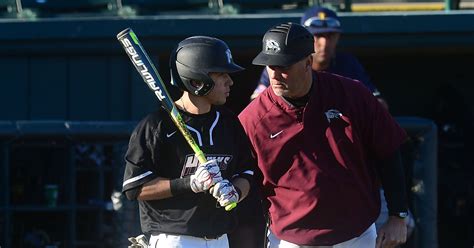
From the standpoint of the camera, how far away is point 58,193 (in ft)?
22.4

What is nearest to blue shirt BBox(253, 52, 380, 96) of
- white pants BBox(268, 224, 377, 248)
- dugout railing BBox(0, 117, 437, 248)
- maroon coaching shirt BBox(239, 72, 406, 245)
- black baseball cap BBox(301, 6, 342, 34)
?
black baseball cap BBox(301, 6, 342, 34)

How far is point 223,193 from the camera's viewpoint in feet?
12.9

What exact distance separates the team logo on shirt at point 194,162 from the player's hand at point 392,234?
77 cm

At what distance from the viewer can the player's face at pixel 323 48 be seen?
585 centimetres

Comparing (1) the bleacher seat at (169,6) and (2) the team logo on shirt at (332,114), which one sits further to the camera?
(1) the bleacher seat at (169,6)

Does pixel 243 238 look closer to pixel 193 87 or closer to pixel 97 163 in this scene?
pixel 97 163

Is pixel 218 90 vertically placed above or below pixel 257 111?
above

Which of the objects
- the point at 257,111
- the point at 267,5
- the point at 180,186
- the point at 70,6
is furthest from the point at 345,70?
the point at 70,6

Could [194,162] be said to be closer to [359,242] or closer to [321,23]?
[359,242]

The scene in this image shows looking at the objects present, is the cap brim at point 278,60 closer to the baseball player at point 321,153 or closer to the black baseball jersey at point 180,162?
the baseball player at point 321,153

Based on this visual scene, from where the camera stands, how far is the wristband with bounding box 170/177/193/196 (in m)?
4.00

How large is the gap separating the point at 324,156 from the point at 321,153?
0.02m

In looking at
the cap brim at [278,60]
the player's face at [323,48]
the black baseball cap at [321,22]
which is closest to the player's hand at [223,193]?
the cap brim at [278,60]

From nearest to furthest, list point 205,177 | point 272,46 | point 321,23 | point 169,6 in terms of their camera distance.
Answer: point 205,177 → point 272,46 → point 321,23 → point 169,6
